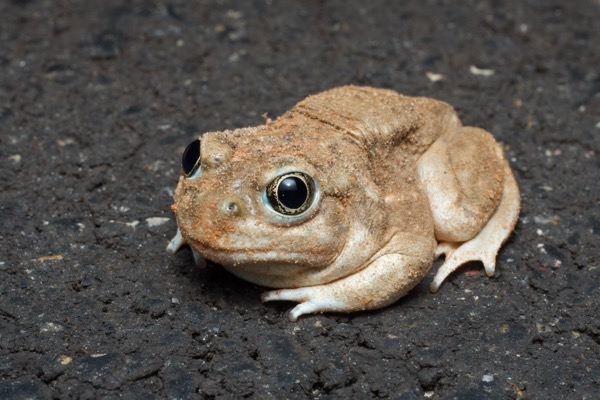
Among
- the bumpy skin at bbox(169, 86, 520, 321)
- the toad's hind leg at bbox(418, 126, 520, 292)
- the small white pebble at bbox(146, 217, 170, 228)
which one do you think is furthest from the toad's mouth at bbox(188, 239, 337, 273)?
the small white pebble at bbox(146, 217, 170, 228)

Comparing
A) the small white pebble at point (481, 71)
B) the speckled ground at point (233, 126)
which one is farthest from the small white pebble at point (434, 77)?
the small white pebble at point (481, 71)

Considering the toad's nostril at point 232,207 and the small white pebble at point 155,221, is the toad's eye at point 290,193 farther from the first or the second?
the small white pebble at point 155,221

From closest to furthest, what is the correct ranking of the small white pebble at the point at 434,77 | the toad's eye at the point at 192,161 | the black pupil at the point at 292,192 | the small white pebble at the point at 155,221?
the black pupil at the point at 292,192, the toad's eye at the point at 192,161, the small white pebble at the point at 155,221, the small white pebble at the point at 434,77

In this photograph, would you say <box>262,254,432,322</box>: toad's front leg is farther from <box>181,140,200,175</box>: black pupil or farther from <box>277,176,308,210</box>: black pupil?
<box>181,140,200,175</box>: black pupil

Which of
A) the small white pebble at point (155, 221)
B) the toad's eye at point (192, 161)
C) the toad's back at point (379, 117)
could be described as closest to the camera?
the toad's eye at point (192, 161)

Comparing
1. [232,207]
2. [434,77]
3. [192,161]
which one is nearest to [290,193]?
[232,207]

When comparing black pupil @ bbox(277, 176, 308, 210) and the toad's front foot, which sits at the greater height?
black pupil @ bbox(277, 176, 308, 210)
